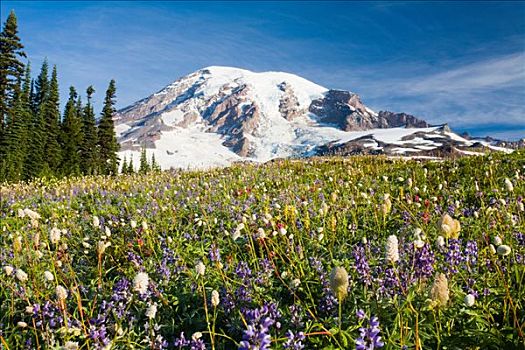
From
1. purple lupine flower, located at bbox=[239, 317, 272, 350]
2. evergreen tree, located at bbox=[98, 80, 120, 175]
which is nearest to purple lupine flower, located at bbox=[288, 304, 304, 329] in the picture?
purple lupine flower, located at bbox=[239, 317, 272, 350]

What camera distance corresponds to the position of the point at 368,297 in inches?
116

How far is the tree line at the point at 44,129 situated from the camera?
4600 centimetres

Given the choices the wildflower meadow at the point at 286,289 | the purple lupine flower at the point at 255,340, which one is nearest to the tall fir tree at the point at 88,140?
the wildflower meadow at the point at 286,289

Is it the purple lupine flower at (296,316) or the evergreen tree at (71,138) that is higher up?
the evergreen tree at (71,138)

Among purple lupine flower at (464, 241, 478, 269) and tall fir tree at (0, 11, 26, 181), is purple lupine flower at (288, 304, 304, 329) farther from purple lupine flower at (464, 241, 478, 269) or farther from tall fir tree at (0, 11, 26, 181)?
tall fir tree at (0, 11, 26, 181)

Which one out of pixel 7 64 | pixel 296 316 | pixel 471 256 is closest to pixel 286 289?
pixel 296 316

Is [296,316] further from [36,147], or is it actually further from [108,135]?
[108,135]

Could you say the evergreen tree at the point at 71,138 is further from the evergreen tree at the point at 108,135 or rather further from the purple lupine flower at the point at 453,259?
the purple lupine flower at the point at 453,259

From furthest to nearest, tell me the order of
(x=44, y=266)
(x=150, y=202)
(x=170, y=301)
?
(x=150, y=202) → (x=44, y=266) → (x=170, y=301)

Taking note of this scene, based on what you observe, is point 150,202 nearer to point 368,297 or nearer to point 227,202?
point 227,202

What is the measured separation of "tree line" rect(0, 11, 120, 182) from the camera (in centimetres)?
4600

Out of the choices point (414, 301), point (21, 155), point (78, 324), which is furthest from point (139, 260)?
point (21, 155)

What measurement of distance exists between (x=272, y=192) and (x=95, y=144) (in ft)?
206

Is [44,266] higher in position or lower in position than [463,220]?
lower
